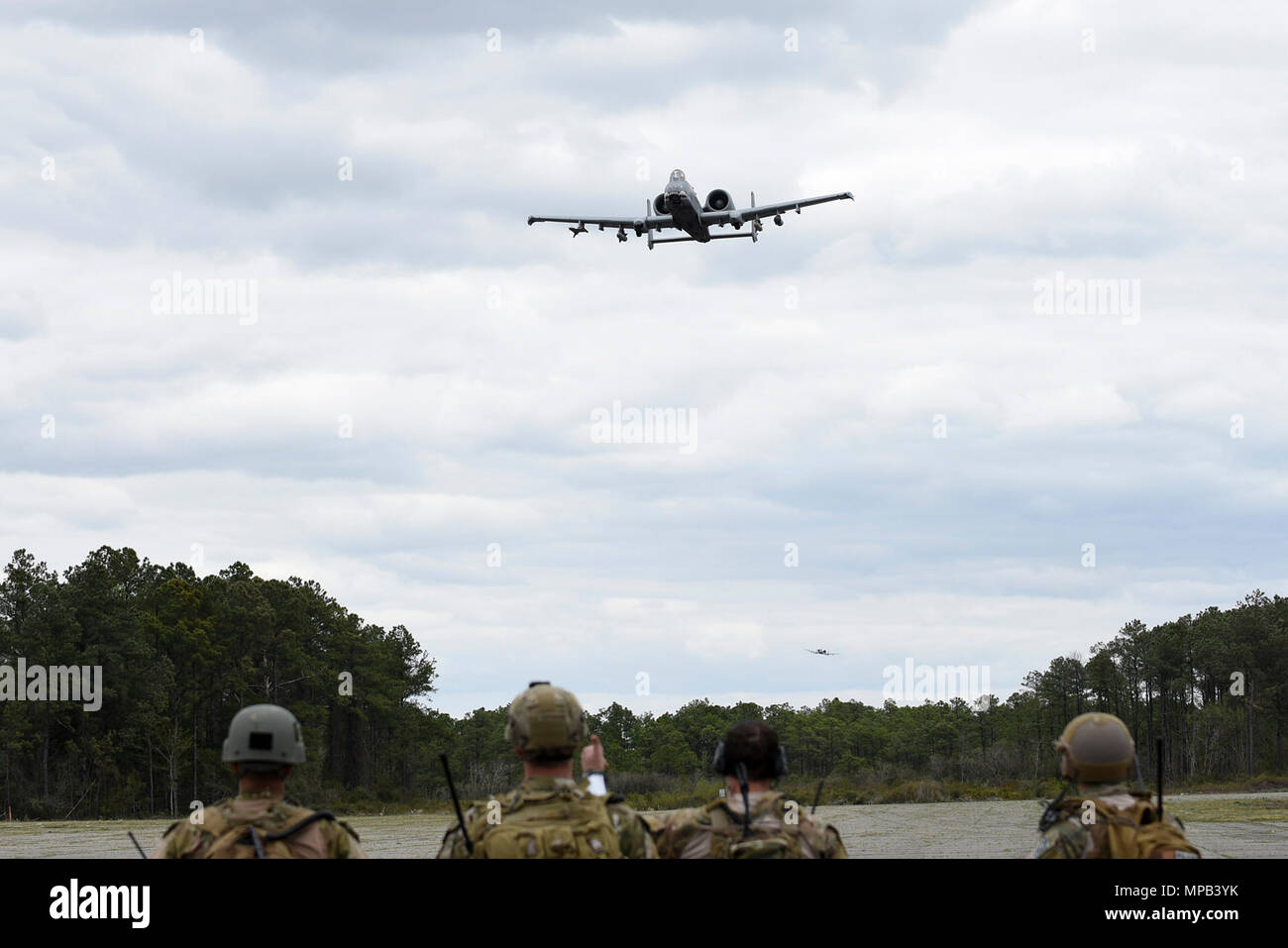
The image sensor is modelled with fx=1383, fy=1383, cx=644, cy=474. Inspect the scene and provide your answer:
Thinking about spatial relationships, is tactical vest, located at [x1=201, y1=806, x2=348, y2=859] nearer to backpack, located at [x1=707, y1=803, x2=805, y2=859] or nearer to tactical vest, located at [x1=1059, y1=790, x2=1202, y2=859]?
backpack, located at [x1=707, y1=803, x2=805, y2=859]

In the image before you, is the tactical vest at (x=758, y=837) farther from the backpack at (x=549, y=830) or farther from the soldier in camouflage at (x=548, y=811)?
the backpack at (x=549, y=830)

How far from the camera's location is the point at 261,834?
629 cm

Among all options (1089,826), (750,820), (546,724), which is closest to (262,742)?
(546,724)

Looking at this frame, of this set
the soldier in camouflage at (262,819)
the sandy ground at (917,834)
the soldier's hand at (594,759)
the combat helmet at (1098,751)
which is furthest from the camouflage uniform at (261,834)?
the sandy ground at (917,834)

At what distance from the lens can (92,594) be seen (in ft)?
279

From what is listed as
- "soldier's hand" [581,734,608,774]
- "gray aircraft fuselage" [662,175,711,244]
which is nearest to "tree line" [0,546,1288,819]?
"gray aircraft fuselage" [662,175,711,244]

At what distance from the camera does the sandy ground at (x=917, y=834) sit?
29578 millimetres

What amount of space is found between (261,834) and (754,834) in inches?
90.1

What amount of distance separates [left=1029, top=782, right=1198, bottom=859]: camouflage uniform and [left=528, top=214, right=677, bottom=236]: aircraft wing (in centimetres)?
5077

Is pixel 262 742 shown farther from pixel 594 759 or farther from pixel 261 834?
pixel 594 759

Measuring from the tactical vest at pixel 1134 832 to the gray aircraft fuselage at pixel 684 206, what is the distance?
159 feet
